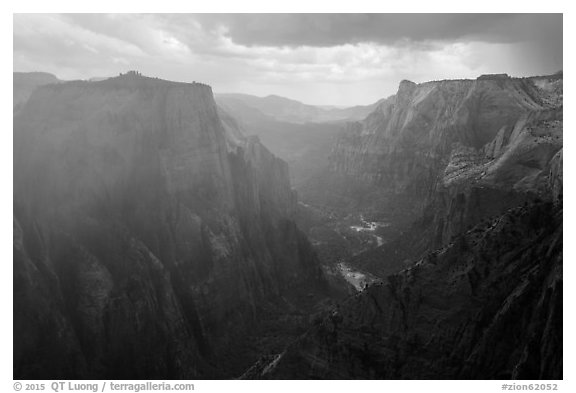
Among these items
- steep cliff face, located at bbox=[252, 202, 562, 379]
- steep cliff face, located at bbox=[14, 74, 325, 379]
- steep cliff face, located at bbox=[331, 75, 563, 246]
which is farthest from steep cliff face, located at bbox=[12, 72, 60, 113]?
steep cliff face, located at bbox=[331, 75, 563, 246]

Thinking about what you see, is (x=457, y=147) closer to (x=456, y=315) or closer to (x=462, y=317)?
(x=456, y=315)

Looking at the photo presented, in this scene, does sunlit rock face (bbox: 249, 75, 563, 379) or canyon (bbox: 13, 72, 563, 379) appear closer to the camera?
sunlit rock face (bbox: 249, 75, 563, 379)

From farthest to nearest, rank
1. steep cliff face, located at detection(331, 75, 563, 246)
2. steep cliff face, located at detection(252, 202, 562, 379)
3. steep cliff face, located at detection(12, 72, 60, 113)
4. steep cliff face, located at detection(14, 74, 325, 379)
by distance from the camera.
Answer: steep cliff face, located at detection(12, 72, 60, 113) < steep cliff face, located at detection(331, 75, 563, 246) < steep cliff face, located at detection(14, 74, 325, 379) < steep cliff face, located at detection(252, 202, 562, 379)

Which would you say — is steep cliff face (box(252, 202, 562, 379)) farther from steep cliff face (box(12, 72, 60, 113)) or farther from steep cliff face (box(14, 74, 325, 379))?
steep cliff face (box(12, 72, 60, 113))

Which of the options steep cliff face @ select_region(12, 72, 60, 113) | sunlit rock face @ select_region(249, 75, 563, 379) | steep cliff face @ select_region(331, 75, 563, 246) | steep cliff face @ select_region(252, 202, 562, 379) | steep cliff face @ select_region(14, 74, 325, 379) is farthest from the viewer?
steep cliff face @ select_region(12, 72, 60, 113)

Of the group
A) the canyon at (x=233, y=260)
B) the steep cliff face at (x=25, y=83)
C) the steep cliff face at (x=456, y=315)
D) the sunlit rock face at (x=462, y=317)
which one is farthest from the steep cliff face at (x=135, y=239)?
the steep cliff face at (x=25, y=83)

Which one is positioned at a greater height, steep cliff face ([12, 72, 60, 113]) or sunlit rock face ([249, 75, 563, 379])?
steep cliff face ([12, 72, 60, 113])

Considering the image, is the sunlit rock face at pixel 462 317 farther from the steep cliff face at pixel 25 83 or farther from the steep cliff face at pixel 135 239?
the steep cliff face at pixel 25 83
